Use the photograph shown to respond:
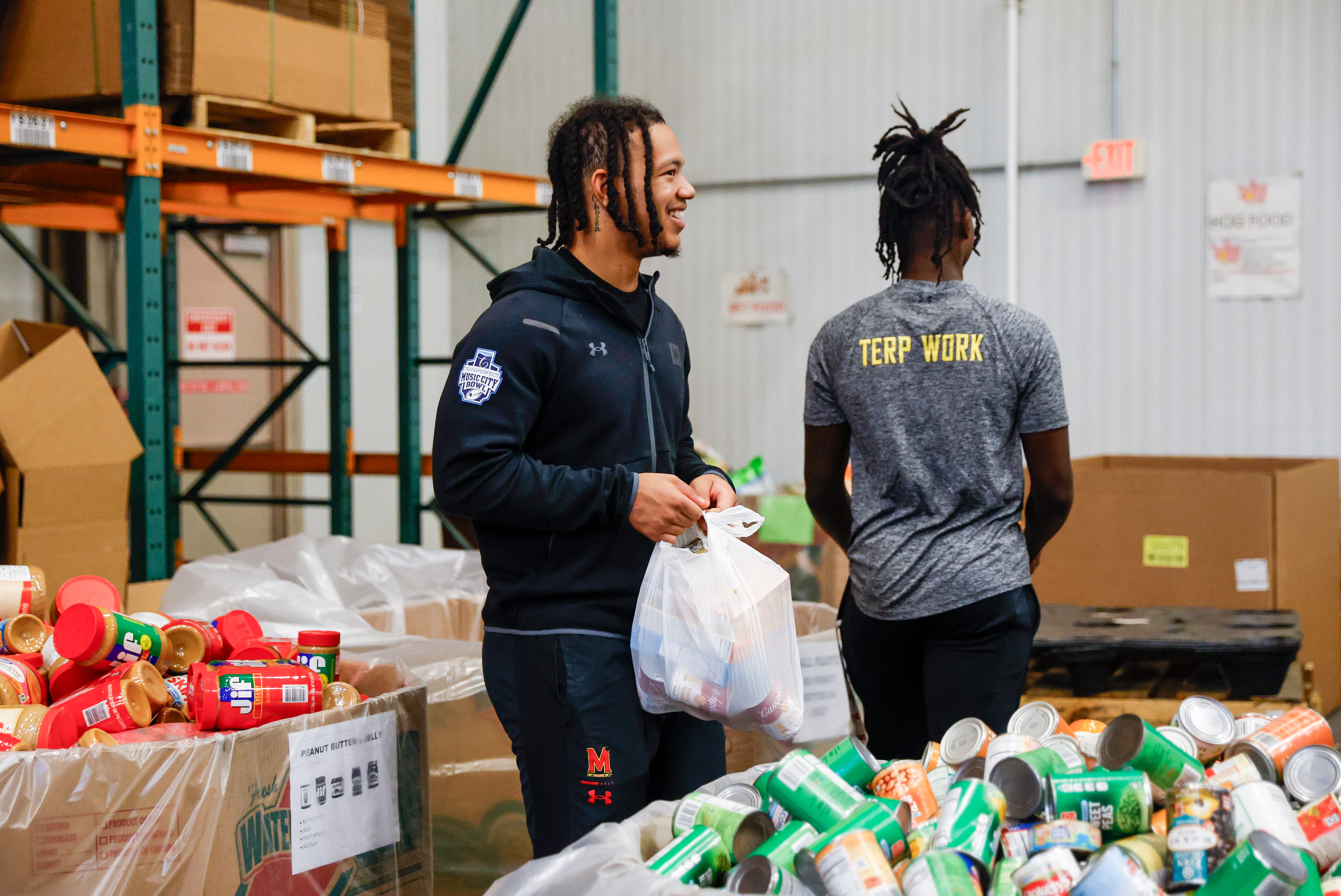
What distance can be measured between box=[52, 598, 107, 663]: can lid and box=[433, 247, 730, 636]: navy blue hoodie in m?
0.87

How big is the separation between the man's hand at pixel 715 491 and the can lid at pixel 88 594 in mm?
1339

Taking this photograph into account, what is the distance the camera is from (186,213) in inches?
217

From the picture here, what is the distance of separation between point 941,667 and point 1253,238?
4990 millimetres

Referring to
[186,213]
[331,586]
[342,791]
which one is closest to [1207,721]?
[342,791]

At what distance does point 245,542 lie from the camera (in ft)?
24.4

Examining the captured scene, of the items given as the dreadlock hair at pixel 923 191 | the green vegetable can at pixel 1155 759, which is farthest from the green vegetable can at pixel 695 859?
the dreadlock hair at pixel 923 191

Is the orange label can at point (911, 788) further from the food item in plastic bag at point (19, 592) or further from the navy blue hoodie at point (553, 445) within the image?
the food item in plastic bag at point (19, 592)

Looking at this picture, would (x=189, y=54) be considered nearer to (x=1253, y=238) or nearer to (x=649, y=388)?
(x=649, y=388)

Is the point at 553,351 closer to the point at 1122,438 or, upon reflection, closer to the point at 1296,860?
the point at 1296,860

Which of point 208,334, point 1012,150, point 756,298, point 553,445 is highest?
point 1012,150

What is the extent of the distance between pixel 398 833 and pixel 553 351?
979mm

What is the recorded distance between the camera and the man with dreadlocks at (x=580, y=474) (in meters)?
1.75

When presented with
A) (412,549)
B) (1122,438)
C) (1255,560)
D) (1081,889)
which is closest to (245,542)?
(412,549)

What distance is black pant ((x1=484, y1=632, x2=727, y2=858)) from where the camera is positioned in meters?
1.78
